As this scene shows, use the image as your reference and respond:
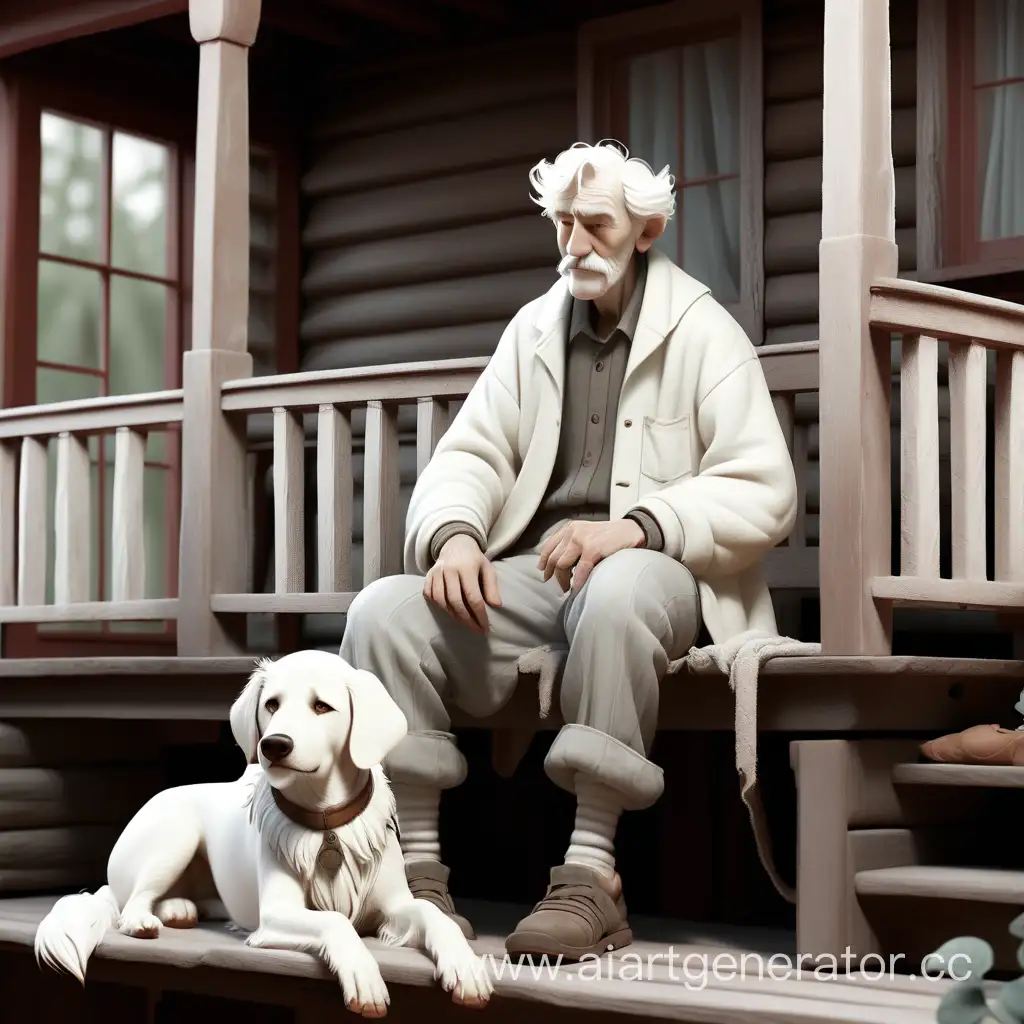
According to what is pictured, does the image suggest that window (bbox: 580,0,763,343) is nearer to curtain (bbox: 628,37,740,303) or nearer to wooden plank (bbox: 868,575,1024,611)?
curtain (bbox: 628,37,740,303)

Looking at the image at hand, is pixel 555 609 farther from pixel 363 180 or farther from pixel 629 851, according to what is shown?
pixel 363 180

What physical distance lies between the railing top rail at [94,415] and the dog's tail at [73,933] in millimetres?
1748

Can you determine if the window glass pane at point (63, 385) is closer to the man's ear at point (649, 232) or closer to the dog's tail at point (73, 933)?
the dog's tail at point (73, 933)

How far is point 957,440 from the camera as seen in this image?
162 inches

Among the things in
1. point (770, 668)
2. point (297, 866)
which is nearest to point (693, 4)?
point (770, 668)

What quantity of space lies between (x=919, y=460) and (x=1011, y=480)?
36 centimetres

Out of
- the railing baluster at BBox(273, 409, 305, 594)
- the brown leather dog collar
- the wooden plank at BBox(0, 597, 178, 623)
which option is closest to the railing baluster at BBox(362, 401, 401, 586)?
the railing baluster at BBox(273, 409, 305, 594)

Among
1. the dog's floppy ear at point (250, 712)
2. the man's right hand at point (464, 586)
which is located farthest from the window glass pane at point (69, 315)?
the dog's floppy ear at point (250, 712)

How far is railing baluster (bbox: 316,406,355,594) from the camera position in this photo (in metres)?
5.05

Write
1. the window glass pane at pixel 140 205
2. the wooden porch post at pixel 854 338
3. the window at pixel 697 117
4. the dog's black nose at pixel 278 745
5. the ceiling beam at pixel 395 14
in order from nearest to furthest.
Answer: the dog's black nose at pixel 278 745 < the wooden porch post at pixel 854 338 < the window at pixel 697 117 < the ceiling beam at pixel 395 14 < the window glass pane at pixel 140 205

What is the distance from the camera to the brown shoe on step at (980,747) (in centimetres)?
371

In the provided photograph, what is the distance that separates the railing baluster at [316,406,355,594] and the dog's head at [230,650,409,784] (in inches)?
57.9

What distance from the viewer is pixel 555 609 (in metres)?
4.03

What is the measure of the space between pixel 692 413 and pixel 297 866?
1.35 m
